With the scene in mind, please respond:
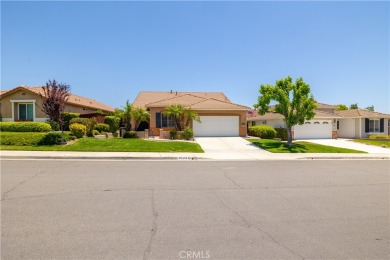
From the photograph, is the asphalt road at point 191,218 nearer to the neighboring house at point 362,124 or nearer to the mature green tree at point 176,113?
the mature green tree at point 176,113

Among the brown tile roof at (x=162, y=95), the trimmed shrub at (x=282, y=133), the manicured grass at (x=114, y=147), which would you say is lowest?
the manicured grass at (x=114, y=147)

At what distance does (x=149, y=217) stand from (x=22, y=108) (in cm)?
2802

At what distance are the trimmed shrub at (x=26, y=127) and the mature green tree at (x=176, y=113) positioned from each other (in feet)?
32.3

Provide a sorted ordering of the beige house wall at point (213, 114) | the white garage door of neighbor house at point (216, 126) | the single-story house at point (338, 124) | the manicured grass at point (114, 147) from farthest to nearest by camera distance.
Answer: the single-story house at point (338, 124) → the white garage door of neighbor house at point (216, 126) → the beige house wall at point (213, 114) → the manicured grass at point (114, 147)

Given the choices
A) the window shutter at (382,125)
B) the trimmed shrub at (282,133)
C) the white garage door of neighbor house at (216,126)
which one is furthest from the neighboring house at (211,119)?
the window shutter at (382,125)

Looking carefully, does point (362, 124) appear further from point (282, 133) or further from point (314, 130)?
point (282, 133)

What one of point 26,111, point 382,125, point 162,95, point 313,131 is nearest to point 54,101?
point 26,111

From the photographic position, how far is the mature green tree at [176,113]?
974 inches

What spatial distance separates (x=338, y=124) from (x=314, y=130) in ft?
18.8

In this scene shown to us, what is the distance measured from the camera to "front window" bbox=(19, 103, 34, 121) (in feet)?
89.7

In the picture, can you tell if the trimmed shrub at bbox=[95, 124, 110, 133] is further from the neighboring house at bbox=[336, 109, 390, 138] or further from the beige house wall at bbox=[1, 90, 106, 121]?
the neighboring house at bbox=[336, 109, 390, 138]

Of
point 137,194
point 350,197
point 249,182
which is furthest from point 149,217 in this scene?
point 350,197

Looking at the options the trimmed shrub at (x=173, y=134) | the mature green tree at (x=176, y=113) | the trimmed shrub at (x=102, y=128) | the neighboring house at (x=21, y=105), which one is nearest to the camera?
the trimmed shrub at (x=173, y=134)

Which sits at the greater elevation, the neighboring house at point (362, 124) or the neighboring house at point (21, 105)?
the neighboring house at point (21, 105)
